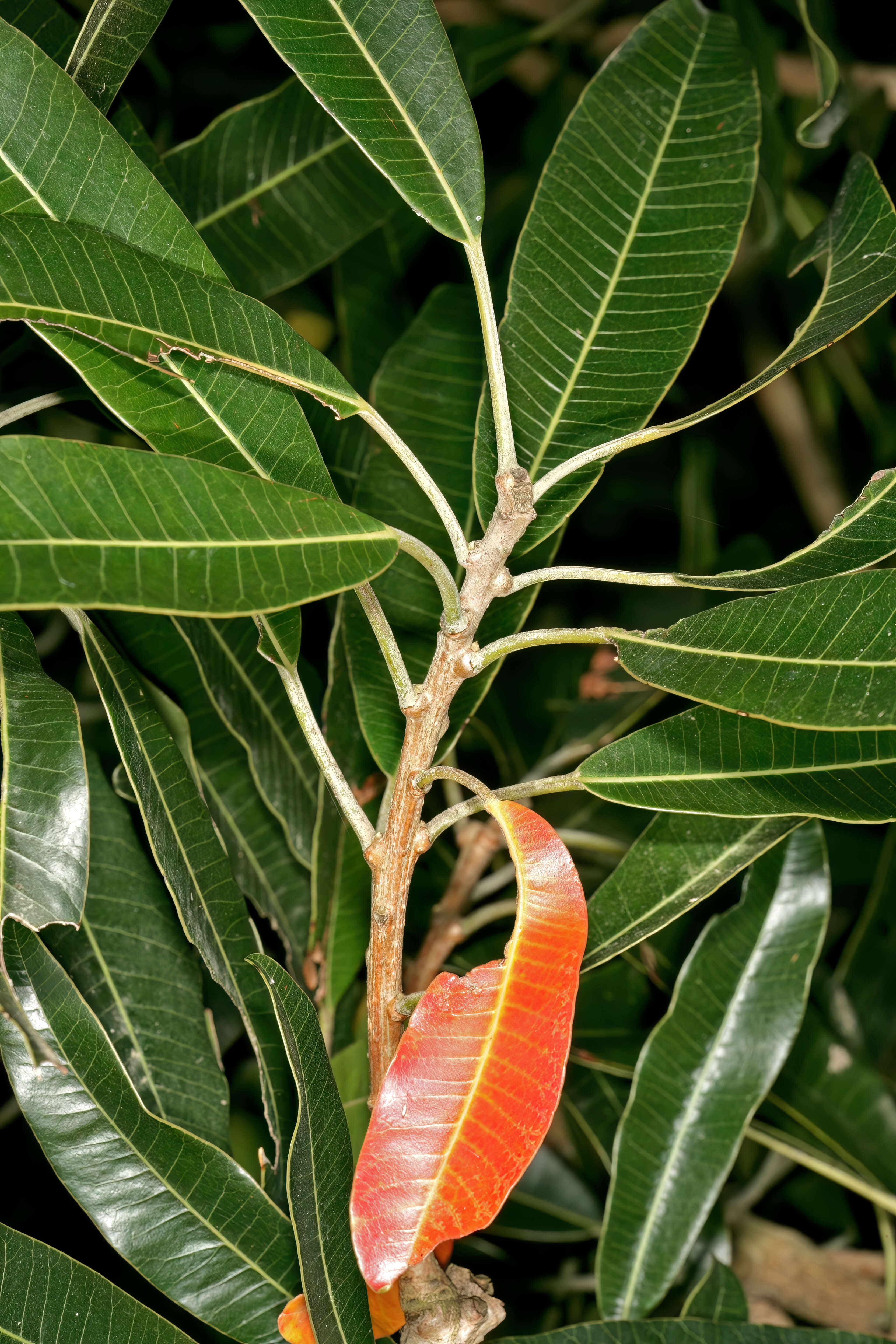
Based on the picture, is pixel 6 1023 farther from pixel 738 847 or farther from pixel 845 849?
pixel 845 849

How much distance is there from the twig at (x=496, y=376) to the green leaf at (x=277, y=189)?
0.34 meters

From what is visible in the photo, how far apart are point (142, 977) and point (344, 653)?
30 centimetres

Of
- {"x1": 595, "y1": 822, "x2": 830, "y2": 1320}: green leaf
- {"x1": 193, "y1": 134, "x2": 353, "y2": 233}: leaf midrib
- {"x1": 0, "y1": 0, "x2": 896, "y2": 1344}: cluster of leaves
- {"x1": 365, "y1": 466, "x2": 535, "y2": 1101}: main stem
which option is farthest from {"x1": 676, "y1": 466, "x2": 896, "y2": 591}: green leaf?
{"x1": 193, "y1": 134, "x2": 353, "y2": 233}: leaf midrib

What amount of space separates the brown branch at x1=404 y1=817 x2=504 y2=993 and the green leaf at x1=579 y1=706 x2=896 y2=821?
0.86 feet

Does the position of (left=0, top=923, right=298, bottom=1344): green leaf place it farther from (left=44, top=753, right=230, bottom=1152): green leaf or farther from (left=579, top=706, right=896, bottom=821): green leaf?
(left=579, top=706, right=896, bottom=821): green leaf

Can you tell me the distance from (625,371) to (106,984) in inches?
22.9

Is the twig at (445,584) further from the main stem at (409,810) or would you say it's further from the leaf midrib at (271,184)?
the leaf midrib at (271,184)

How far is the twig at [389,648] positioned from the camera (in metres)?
0.61

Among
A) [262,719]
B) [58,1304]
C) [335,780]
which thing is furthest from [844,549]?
[58,1304]

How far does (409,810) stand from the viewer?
2.00 ft

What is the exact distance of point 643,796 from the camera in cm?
62

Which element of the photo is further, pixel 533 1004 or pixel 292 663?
pixel 292 663

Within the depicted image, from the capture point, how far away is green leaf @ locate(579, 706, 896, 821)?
0.58 meters

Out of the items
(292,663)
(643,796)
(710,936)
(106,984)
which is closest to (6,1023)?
(106,984)
